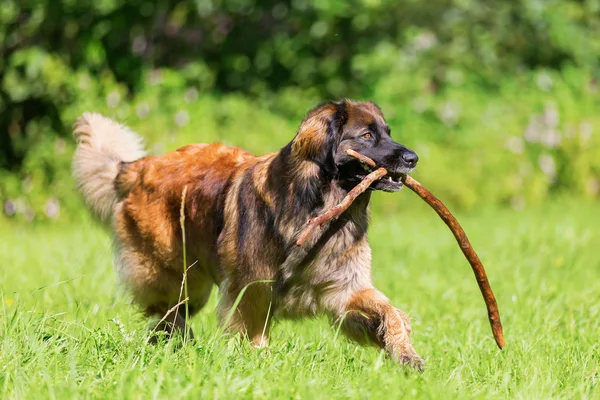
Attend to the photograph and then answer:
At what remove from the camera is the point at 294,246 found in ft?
14.9

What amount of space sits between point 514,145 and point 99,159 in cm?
766

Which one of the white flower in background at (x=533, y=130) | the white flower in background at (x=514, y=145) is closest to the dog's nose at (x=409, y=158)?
the white flower in background at (x=514, y=145)

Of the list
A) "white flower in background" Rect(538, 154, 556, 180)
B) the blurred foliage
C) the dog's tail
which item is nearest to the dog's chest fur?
the dog's tail

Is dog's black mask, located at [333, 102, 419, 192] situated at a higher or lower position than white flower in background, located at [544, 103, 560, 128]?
higher

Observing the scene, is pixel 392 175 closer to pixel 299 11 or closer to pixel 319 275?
pixel 319 275

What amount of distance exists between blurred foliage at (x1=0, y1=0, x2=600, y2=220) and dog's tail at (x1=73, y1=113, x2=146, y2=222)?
4.42 meters

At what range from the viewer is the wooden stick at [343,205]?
13.4 ft

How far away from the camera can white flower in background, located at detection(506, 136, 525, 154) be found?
12.3 meters

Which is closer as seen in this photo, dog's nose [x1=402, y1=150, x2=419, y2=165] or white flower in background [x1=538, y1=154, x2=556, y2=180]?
dog's nose [x1=402, y1=150, x2=419, y2=165]

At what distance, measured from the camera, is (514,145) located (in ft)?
40.4

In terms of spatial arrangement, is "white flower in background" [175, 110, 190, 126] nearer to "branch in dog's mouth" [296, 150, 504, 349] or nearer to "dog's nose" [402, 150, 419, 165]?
"branch in dog's mouth" [296, 150, 504, 349]

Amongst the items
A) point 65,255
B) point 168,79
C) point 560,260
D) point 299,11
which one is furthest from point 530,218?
point 65,255

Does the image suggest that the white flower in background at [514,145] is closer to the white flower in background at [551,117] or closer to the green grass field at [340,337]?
the white flower in background at [551,117]

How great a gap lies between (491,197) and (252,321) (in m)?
7.71
